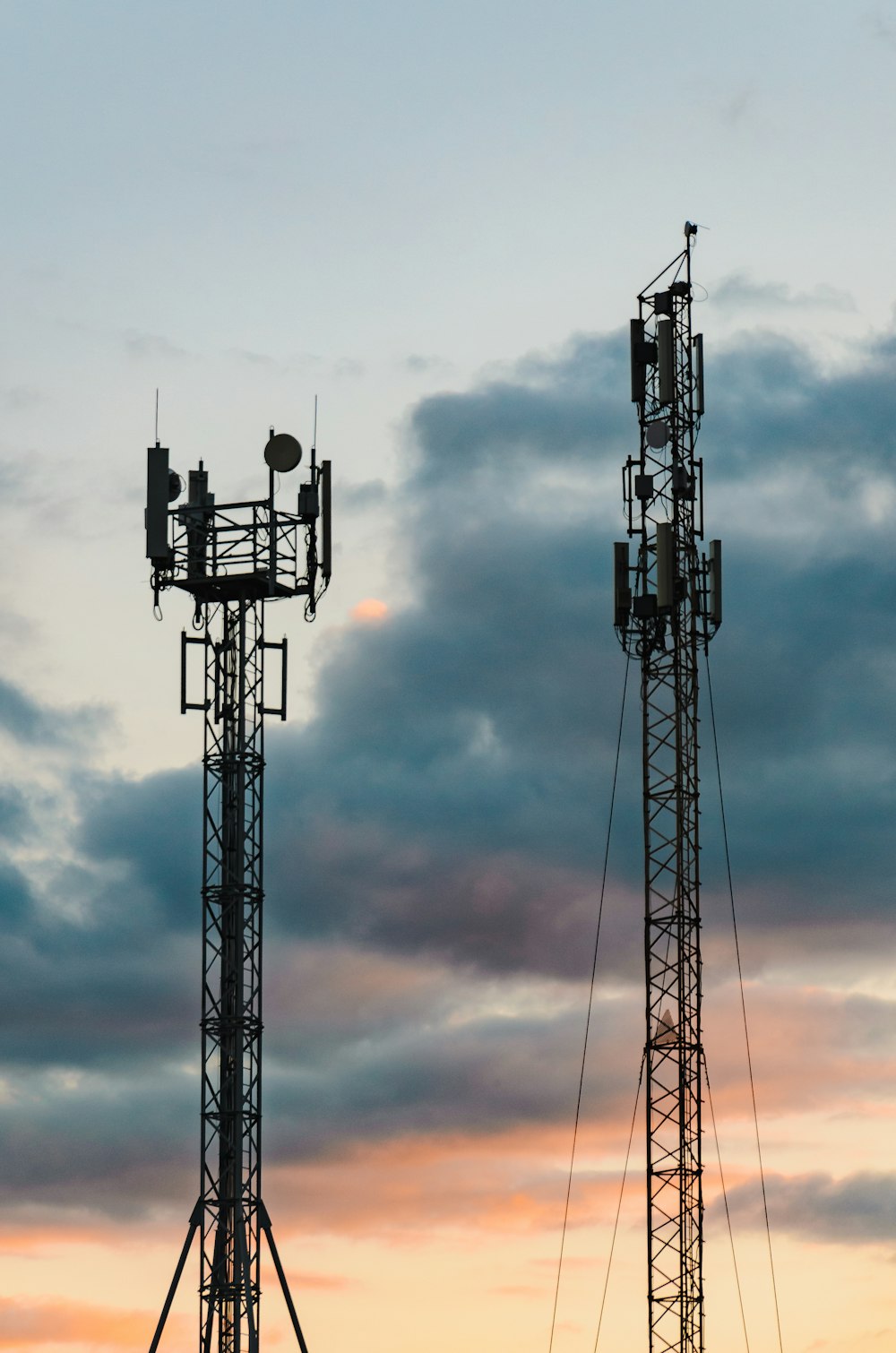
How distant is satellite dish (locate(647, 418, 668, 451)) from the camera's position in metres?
117

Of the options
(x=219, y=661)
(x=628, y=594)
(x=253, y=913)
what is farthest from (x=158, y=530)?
(x=628, y=594)

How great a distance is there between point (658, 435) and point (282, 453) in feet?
65.0

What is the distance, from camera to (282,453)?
104 m

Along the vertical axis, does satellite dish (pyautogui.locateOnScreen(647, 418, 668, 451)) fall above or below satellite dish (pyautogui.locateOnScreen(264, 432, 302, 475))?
above

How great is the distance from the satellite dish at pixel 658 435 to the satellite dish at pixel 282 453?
19.2 m

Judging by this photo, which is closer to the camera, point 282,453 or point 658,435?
point 282,453

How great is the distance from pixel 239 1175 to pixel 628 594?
101ft

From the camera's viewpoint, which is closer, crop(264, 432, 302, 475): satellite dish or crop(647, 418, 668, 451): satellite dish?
crop(264, 432, 302, 475): satellite dish

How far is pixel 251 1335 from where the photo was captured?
9625 cm

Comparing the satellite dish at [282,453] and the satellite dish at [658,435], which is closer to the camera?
the satellite dish at [282,453]

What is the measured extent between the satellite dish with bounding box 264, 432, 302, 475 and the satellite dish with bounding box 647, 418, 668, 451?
1915cm

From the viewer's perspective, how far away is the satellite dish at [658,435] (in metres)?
117

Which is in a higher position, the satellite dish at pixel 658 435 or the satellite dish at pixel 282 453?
the satellite dish at pixel 658 435

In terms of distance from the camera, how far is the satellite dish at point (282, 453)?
10406 centimetres
